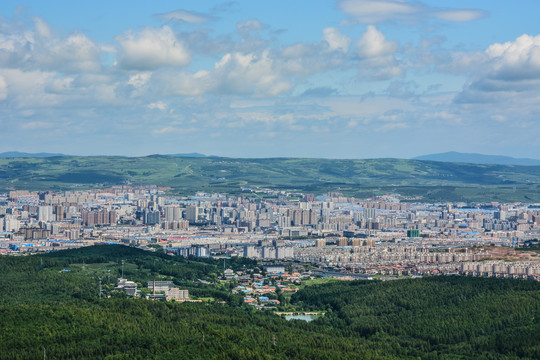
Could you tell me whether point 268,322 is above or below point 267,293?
above

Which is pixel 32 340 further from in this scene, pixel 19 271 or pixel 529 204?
pixel 529 204

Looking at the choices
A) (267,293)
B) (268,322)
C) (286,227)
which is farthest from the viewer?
(286,227)

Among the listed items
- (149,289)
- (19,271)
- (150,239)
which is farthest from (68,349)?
(150,239)

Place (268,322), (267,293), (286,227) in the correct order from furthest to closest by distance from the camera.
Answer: (286,227) < (267,293) < (268,322)

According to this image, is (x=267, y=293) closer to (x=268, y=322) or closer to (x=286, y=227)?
(x=268, y=322)

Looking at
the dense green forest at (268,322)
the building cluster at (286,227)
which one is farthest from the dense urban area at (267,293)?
the building cluster at (286,227)

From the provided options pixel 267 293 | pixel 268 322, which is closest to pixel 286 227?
pixel 267 293

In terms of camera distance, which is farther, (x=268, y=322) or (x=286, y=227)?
(x=286, y=227)

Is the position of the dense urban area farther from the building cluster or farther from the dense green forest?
the building cluster

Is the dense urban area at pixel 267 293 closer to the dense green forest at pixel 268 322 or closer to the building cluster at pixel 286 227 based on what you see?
the dense green forest at pixel 268 322
